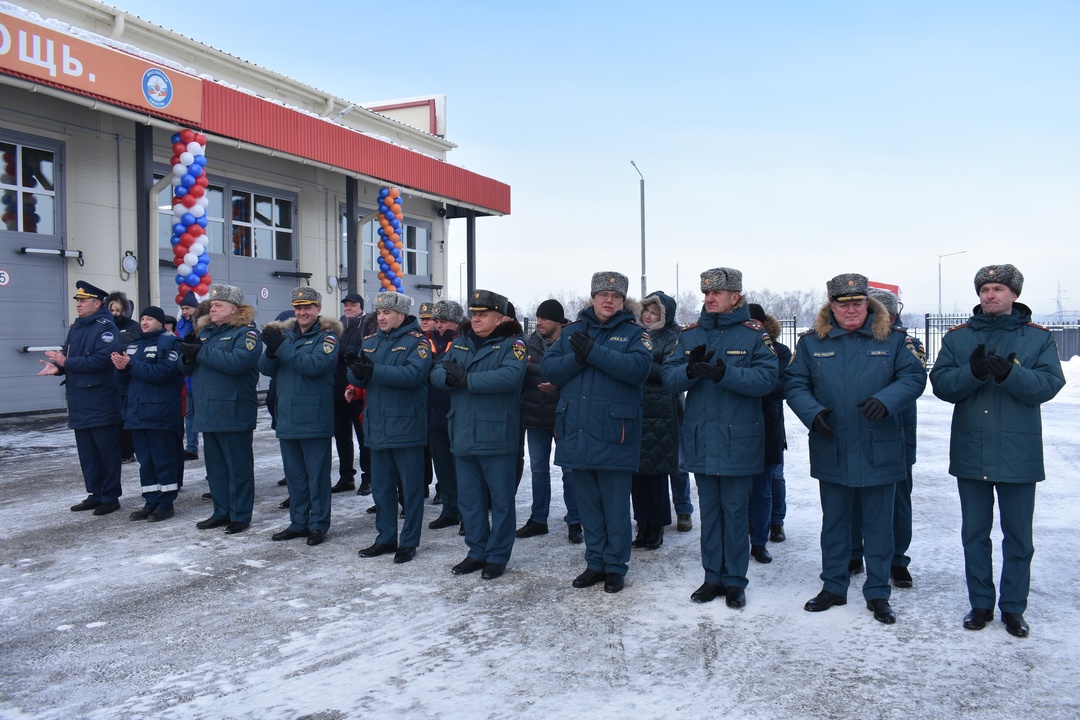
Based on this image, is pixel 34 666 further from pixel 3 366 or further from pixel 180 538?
pixel 3 366

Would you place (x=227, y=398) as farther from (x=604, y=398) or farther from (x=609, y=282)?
(x=609, y=282)

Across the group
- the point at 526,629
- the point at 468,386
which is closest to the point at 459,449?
the point at 468,386

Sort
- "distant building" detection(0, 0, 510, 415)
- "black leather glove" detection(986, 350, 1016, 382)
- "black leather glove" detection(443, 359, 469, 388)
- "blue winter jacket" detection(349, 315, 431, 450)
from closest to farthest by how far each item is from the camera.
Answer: "black leather glove" detection(986, 350, 1016, 382) < "black leather glove" detection(443, 359, 469, 388) < "blue winter jacket" detection(349, 315, 431, 450) < "distant building" detection(0, 0, 510, 415)

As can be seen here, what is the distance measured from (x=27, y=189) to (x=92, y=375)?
6988 millimetres

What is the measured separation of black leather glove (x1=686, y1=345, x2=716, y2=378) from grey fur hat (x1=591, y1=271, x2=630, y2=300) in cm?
67

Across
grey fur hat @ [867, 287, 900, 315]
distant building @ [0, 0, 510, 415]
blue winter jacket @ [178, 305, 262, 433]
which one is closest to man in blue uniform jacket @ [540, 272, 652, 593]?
grey fur hat @ [867, 287, 900, 315]

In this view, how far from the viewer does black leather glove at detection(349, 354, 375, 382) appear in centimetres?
523

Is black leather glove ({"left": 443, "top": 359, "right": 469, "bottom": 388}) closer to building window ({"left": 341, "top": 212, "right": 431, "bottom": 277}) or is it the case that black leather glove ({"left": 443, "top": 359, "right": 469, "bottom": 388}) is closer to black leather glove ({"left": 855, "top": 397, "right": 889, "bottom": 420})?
black leather glove ({"left": 855, "top": 397, "right": 889, "bottom": 420})

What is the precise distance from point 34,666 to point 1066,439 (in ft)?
38.2

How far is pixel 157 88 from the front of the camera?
11914mm

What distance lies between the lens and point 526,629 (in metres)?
4.11

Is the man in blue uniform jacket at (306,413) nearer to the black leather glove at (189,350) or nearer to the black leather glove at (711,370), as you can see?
the black leather glove at (189,350)

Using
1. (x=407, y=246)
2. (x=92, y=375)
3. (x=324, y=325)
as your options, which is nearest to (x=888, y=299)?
(x=324, y=325)

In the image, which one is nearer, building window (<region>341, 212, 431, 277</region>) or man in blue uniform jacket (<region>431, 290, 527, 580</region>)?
man in blue uniform jacket (<region>431, 290, 527, 580</region>)
